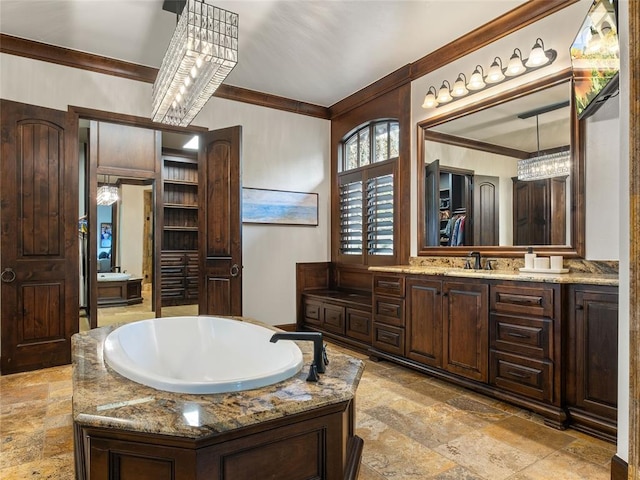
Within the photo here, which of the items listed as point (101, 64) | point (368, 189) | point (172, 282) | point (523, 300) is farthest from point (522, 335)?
point (172, 282)

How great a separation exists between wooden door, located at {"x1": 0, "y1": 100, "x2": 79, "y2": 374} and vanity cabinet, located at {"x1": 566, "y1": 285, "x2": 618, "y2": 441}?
402cm

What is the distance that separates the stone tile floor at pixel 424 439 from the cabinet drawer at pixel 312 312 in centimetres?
175

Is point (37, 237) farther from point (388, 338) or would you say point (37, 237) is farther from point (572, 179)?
point (572, 179)

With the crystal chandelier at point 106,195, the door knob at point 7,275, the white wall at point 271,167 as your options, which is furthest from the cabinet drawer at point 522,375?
the crystal chandelier at point 106,195

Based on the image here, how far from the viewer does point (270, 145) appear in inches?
194

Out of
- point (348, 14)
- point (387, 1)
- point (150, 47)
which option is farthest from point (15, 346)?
point (387, 1)

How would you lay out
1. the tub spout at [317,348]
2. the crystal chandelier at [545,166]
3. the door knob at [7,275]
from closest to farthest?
the tub spout at [317,348]
the crystal chandelier at [545,166]
the door knob at [7,275]

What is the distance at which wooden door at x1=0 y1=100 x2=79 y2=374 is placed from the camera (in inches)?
134

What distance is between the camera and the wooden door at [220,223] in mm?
4113

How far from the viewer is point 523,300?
2.58 meters

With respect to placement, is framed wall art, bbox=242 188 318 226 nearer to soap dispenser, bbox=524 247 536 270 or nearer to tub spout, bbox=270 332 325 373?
soap dispenser, bbox=524 247 536 270

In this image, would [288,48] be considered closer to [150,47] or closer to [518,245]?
[150,47]

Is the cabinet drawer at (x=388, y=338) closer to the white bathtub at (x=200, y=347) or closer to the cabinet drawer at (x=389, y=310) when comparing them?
the cabinet drawer at (x=389, y=310)

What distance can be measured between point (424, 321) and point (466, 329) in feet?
1.36
